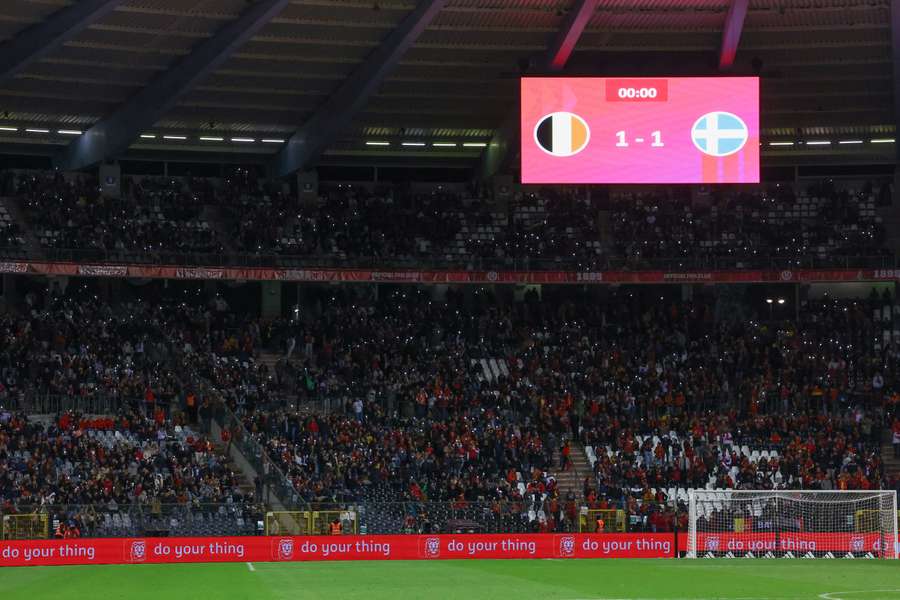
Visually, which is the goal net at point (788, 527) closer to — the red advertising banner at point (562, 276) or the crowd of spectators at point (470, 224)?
the red advertising banner at point (562, 276)

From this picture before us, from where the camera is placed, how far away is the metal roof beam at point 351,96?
39.9 metres

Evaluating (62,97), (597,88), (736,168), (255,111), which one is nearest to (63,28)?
(62,97)

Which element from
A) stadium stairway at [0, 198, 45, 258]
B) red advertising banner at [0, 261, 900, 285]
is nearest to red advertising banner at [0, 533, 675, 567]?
stadium stairway at [0, 198, 45, 258]

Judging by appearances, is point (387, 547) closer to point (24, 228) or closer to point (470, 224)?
point (24, 228)

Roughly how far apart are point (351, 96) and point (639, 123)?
29.5 ft

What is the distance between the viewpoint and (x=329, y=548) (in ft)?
115

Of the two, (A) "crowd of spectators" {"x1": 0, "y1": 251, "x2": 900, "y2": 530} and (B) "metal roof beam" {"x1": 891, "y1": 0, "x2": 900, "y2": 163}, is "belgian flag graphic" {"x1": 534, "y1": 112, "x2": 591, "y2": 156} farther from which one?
(B) "metal roof beam" {"x1": 891, "y1": 0, "x2": 900, "y2": 163}

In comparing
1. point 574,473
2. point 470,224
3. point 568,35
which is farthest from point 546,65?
point 574,473

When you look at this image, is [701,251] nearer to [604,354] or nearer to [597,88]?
[604,354]

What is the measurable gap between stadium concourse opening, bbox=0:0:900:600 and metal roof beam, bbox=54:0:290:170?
136 mm

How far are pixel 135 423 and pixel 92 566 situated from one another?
8.38 meters

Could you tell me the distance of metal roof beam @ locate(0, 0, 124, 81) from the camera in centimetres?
3638

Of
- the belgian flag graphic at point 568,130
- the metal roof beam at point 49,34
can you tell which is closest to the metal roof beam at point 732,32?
the belgian flag graphic at point 568,130

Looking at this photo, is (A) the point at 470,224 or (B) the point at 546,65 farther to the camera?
(A) the point at 470,224
